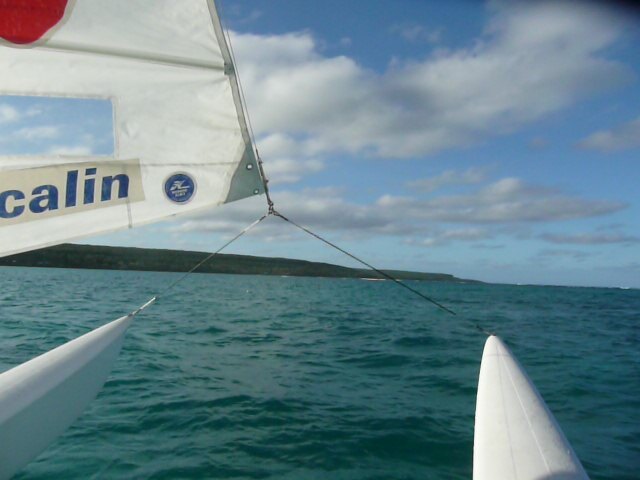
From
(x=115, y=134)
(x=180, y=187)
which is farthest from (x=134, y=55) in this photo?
(x=180, y=187)

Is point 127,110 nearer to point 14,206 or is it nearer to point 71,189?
point 71,189

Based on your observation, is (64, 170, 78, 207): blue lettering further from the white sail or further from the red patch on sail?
the red patch on sail

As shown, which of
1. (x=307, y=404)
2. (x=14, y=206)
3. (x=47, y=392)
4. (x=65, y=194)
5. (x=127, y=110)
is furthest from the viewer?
(x=307, y=404)

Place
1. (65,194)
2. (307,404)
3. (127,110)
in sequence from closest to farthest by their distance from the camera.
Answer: (65,194), (127,110), (307,404)

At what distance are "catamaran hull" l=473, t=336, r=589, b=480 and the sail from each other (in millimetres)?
2575

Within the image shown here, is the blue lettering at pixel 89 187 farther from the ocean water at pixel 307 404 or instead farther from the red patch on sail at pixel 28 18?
the ocean water at pixel 307 404

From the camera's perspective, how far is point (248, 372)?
10.3 meters

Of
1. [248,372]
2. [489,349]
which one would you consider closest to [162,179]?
[489,349]

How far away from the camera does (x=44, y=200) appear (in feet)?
9.42

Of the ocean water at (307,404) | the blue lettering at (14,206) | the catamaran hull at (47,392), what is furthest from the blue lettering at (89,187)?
the ocean water at (307,404)

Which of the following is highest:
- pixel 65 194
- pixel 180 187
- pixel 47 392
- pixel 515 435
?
pixel 180 187

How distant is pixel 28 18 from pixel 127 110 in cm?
71

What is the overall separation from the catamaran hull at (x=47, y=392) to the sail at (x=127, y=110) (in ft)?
3.21

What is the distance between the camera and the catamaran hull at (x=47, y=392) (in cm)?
302
